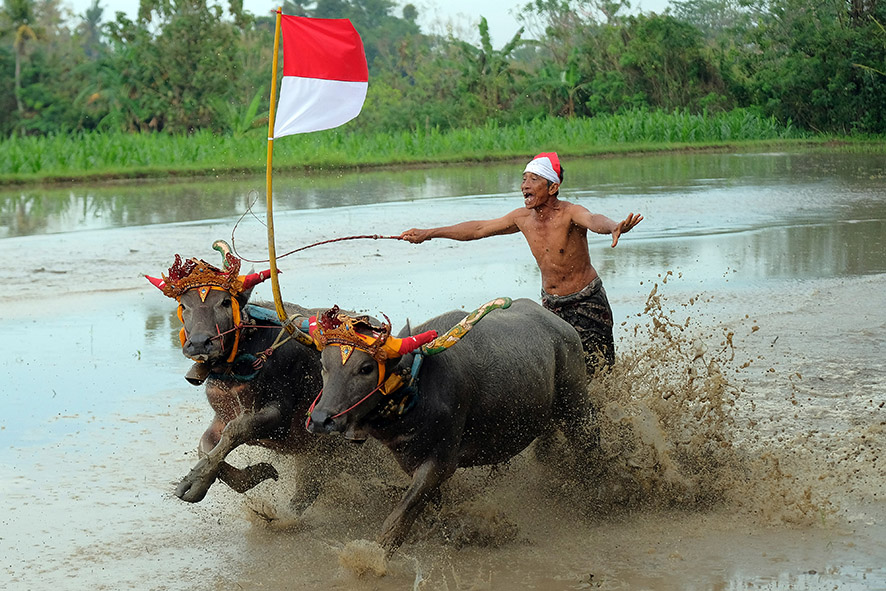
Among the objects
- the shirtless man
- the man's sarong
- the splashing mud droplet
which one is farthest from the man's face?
the splashing mud droplet

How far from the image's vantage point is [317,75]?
17.2ft

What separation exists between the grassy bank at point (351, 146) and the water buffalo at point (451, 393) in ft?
67.5

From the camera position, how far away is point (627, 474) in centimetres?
568

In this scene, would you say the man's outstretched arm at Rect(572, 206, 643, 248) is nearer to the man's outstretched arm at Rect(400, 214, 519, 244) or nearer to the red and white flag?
the man's outstretched arm at Rect(400, 214, 519, 244)

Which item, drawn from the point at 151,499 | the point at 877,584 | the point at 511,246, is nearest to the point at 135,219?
the point at 511,246

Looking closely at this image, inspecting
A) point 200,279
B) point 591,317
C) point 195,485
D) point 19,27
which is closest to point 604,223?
point 591,317

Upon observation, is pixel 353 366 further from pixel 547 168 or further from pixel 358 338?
pixel 547 168

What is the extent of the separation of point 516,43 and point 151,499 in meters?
31.7

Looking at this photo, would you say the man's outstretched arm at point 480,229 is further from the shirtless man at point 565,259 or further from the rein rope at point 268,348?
the rein rope at point 268,348

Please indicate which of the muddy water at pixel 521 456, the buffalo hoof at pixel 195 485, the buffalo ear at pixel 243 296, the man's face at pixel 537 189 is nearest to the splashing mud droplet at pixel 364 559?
the muddy water at pixel 521 456

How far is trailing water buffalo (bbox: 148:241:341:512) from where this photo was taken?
198 inches

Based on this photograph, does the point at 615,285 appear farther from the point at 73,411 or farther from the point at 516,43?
the point at 516,43

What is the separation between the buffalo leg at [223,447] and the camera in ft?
16.3

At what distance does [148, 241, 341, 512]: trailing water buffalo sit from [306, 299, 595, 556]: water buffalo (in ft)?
A: 1.38
